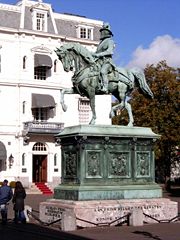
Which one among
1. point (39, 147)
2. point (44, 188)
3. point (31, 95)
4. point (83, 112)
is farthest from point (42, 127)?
point (83, 112)

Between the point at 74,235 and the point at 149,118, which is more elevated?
the point at 149,118

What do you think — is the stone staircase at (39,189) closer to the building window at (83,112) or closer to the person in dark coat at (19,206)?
the building window at (83,112)

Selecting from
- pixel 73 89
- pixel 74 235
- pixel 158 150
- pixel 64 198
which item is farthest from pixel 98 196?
pixel 158 150

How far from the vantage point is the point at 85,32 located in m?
54.5

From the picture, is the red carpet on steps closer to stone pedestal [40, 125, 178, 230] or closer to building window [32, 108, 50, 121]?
building window [32, 108, 50, 121]

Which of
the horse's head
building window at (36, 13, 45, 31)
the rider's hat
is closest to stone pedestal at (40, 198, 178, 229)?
the horse's head

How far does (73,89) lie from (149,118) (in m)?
24.6

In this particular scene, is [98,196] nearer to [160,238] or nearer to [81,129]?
[81,129]

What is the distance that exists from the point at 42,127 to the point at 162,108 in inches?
455

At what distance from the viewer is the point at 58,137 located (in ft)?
61.1

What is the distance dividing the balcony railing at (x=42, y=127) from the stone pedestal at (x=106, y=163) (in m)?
30.3

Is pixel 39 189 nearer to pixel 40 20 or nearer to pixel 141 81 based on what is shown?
pixel 40 20

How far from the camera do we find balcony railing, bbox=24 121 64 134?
48750mm

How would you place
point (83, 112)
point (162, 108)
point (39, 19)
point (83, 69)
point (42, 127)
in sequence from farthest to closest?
point (83, 112), point (39, 19), point (42, 127), point (162, 108), point (83, 69)
